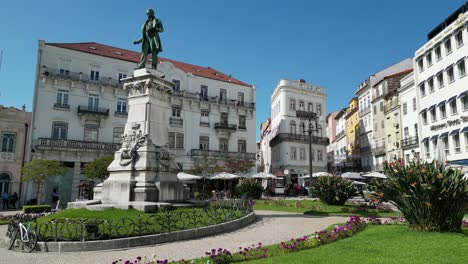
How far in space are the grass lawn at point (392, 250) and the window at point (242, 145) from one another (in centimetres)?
3610

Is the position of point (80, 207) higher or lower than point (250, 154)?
lower

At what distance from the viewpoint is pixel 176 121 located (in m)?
41.4

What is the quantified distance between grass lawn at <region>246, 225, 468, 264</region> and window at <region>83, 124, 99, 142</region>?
32.7 m

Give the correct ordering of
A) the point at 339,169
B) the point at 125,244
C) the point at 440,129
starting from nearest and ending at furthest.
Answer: the point at 125,244, the point at 440,129, the point at 339,169

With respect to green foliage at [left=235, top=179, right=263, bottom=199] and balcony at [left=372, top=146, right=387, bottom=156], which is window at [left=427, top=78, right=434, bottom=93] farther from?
green foliage at [left=235, top=179, right=263, bottom=199]

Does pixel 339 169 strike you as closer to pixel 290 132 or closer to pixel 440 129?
pixel 290 132

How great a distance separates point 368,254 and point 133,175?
9558mm

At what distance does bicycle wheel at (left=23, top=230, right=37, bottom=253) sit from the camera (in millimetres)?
8367

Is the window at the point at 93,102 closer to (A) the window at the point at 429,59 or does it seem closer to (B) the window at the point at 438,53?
(A) the window at the point at 429,59

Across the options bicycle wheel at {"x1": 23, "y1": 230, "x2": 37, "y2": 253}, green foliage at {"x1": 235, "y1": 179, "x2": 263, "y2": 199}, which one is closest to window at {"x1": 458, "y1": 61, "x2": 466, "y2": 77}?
green foliage at {"x1": 235, "y1": 179, "x2": 263, "y2": 199}

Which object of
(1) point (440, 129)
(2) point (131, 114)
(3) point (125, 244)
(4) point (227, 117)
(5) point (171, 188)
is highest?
(4) point (227, 117)

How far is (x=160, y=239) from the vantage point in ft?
30.5

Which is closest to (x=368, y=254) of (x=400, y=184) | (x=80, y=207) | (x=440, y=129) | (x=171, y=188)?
(x=400, y=184)

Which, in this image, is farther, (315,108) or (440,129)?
(315,108)
